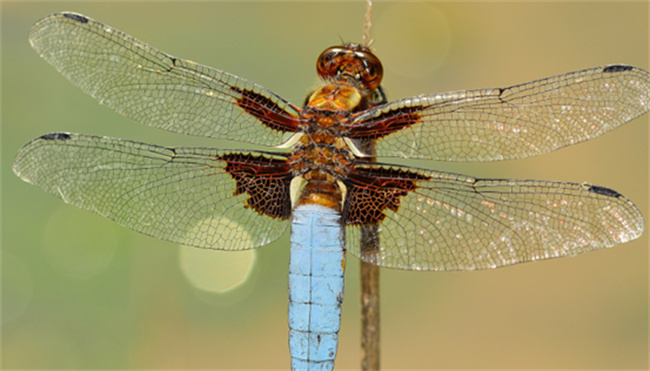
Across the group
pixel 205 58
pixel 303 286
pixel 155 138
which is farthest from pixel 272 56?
pixel 303 286

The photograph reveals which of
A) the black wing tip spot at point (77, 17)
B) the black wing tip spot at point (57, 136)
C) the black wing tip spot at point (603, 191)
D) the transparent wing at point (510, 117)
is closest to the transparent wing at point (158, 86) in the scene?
the black wing tip spot at point (77, 17)

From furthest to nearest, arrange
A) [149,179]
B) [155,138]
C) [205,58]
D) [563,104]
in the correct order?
1. [205,58]
2. [155,138]
3. [149,179]
4. [563,104]

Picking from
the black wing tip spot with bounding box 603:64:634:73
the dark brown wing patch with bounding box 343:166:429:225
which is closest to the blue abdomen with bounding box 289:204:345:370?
the dark brown wing patch with bounding box 343:166:429:225

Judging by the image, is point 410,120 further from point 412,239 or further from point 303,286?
point 303,286

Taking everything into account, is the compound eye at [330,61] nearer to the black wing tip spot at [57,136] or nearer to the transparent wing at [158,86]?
the transparent wing at [158,86]

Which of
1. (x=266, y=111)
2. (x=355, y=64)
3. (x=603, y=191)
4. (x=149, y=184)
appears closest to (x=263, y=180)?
(x=266, y=111)

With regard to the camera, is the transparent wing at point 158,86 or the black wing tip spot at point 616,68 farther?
the transparent wing at point 158,86
